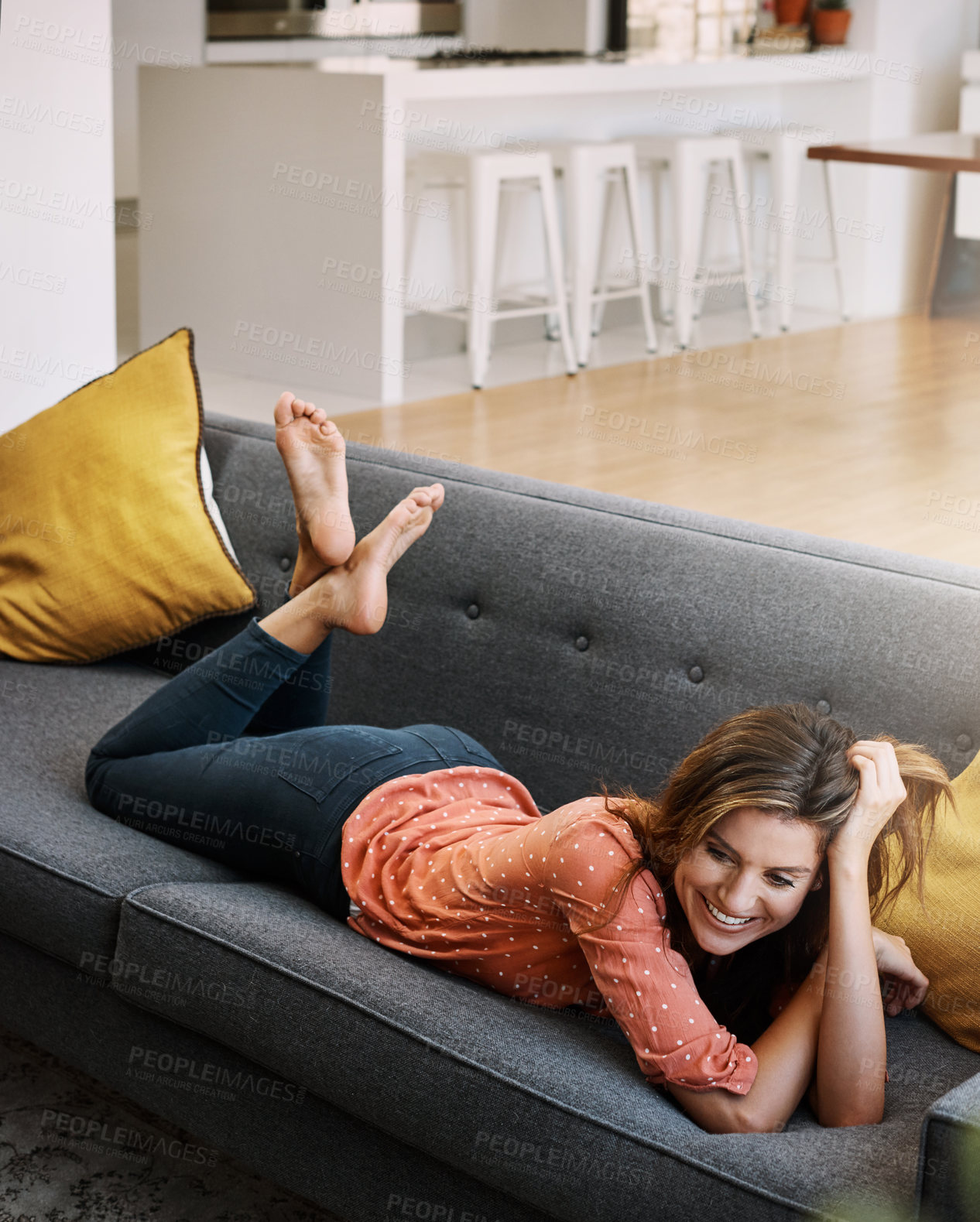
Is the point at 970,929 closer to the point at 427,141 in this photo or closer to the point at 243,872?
the point at 243,872

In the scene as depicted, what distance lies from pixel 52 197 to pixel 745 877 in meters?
2.43

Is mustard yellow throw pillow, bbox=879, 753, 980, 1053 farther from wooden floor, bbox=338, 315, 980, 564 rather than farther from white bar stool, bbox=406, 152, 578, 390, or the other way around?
white bar stool, bbox=406, 152, 578, 390

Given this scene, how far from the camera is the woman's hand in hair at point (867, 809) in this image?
48.8 inches

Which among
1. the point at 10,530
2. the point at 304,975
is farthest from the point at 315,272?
the point at 304,975

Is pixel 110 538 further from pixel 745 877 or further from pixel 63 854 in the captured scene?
pixel 745 877

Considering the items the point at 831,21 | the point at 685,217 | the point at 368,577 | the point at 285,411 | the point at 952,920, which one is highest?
the point at 831,21

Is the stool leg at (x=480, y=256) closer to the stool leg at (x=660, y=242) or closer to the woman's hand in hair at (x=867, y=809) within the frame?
the stool leg at (x=660, y=242)

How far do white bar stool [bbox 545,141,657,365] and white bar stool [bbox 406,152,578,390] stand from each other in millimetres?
143

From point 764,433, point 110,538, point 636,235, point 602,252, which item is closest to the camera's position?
point 110,538

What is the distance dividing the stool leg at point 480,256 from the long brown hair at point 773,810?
3.86 metres

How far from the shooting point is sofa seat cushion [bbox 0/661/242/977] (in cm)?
162

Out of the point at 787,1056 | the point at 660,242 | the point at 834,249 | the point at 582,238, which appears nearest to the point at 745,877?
the point at 787,1056

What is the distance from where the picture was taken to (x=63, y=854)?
5.49 feet

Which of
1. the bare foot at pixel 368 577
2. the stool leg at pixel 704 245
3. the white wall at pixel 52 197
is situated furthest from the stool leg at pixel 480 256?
the bare foot at pixel 368 577
